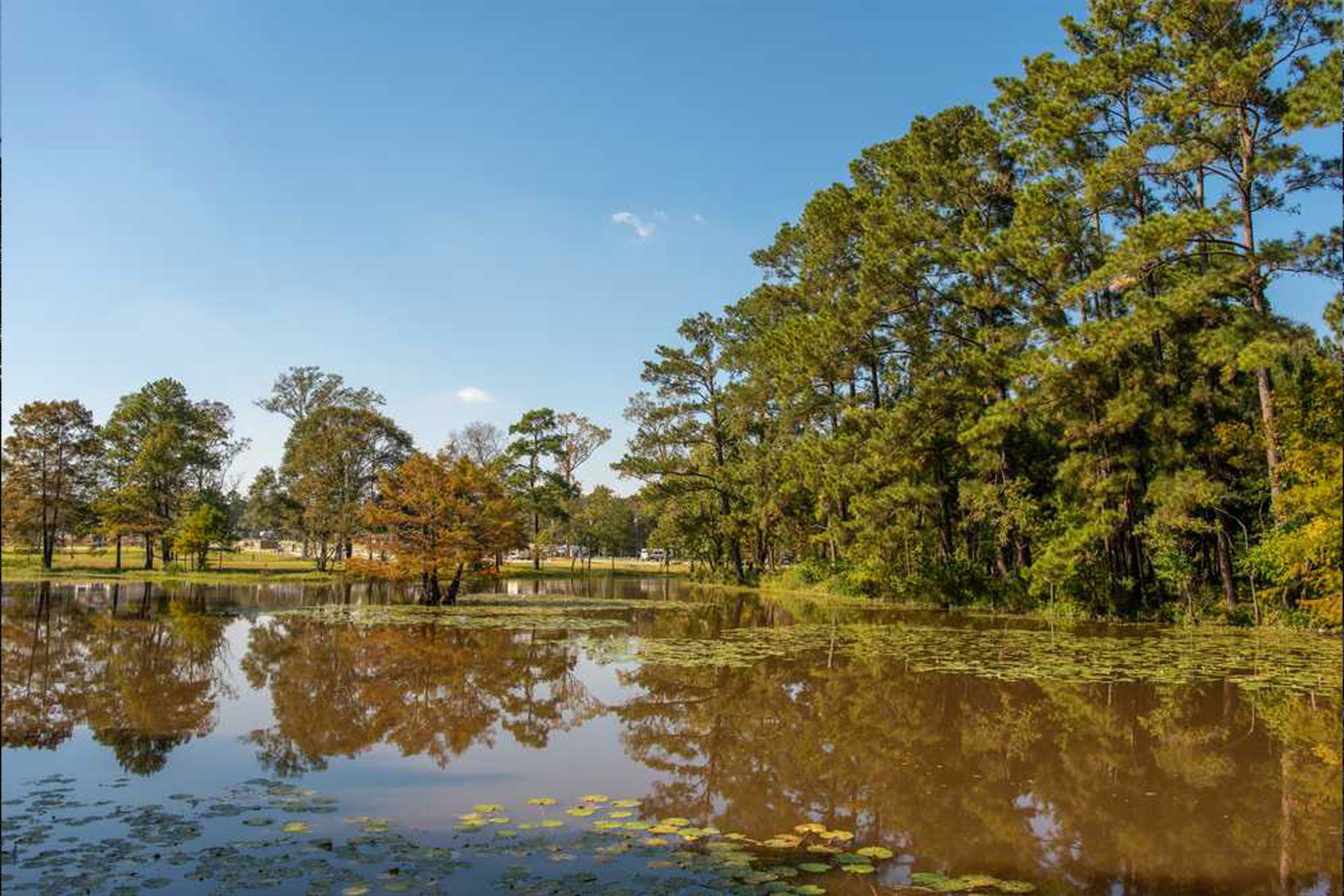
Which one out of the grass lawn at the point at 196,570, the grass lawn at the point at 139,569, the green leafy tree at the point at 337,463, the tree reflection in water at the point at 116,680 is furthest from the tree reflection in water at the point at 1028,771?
the green leafy tree at the point at 337,463

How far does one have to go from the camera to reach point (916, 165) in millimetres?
28844

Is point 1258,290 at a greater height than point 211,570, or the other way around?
point 1258,290

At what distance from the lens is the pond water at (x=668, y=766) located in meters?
5.71

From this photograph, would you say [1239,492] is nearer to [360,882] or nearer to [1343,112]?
[1343,112]

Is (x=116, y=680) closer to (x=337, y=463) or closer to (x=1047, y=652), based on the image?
(x=1047, y=652)

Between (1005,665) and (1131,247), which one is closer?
(1005,665)

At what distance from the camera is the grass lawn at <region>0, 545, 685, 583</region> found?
3725 centimetres

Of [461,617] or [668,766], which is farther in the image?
[461,617]

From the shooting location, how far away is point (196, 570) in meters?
43.8

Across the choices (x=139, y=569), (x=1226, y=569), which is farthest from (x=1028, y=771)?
(x=139, y=569)

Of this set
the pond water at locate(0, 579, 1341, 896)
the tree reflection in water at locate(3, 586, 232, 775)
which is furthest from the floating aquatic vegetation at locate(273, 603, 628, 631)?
the pond water at locate(0, 579, 1341, 896)

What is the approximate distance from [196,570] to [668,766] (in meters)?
43.4

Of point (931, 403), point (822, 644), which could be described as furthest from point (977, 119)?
point (822, 644)

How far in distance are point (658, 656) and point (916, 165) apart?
2077cm
